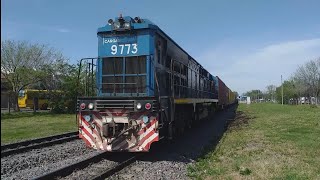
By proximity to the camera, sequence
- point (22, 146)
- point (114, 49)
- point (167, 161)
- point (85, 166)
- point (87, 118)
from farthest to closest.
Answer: point (22, 146)
point (114, 49)
point (87, 118)
point (167, 161)
point (85, 166)

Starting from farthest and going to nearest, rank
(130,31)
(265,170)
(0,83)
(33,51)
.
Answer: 1. (33,51)
2. (130,31)
3. (265,170)
4. (0,83)

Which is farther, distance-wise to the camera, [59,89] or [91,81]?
[59,89]

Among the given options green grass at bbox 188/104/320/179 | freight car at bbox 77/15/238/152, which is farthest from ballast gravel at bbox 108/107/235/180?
freight car at bbox 77/15/238/152

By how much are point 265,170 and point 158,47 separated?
17.1ft

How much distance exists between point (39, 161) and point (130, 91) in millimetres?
3341

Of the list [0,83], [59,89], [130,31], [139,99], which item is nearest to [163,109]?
[139,99]

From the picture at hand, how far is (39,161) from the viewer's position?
981 cm

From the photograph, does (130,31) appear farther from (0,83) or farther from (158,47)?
(0,83)

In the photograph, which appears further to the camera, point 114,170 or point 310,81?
point 310,81

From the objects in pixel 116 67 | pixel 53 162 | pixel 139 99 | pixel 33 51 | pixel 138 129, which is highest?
pixel 33 51

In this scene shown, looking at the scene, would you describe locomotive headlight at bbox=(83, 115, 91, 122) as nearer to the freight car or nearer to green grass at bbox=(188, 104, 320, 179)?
the freight car

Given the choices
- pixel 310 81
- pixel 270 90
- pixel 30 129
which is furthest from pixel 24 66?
pixel 270 90

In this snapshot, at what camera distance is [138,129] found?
9.73 meters

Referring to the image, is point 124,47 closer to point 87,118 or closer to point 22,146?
point 87,118
